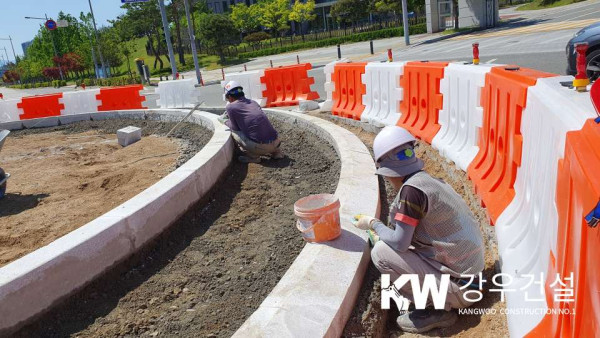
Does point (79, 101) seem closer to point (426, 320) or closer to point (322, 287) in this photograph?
point (322, 287)

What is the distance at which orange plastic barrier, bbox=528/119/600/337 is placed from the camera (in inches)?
61.4

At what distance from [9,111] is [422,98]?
39.8ft

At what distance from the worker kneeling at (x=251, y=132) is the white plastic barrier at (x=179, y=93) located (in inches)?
285

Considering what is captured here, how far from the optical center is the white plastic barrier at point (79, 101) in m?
13.4

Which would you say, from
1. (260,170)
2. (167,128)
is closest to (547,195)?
(260,170)

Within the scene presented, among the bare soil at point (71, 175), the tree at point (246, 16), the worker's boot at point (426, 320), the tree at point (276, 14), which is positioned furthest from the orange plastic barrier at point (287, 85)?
the tree at point (246, 16)

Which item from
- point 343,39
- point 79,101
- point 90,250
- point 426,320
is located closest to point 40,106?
point 79,101

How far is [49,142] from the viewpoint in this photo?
10023 mm

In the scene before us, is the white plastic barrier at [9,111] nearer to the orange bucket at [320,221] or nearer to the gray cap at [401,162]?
the orange bucket at [320,221]

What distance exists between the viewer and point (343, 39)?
4738 centimetres

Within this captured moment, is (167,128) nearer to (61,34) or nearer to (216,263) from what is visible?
(216,263)

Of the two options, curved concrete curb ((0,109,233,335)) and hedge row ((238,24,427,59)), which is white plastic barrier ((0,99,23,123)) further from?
hedge row ((238,24,427,59))

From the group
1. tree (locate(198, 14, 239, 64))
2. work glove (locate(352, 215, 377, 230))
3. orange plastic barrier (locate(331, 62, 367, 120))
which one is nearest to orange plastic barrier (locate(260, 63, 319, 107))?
orange plastic barrier (locate(331, 62, 367, 120))

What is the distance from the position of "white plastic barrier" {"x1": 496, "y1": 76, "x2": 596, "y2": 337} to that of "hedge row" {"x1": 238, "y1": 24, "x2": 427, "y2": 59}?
41.4 meters
